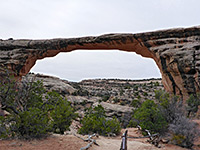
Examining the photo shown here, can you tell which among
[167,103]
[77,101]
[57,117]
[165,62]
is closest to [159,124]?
[167,103]

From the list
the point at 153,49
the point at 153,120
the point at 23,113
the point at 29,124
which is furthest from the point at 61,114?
the point at 153,49

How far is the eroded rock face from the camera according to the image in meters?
9.55

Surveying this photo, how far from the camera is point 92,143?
5781 millimetres

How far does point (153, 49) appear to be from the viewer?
1076 centimetres

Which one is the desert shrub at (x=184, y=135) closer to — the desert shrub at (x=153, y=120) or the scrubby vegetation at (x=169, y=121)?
the scrubby vegetation at (x=169, y=121)

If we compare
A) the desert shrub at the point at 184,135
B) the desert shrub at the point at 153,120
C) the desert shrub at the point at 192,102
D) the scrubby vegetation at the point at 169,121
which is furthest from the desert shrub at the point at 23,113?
the desert shrub at the point at 192,102

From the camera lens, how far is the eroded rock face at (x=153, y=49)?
31.3ft

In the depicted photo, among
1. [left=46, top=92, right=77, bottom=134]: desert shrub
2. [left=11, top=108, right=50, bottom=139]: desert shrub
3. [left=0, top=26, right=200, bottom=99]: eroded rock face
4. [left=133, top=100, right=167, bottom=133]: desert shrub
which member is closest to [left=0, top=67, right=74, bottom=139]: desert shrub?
[left=11, top=108, right=50, bottom=139]: desert shrub

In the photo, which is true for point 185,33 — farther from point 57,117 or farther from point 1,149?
point 1,149

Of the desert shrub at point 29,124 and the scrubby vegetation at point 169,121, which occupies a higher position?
the desert shrub at point 29,124

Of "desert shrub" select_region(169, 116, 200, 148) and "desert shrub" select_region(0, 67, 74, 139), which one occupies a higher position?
"desert shrub" select_region(0, 67, 74, 139)

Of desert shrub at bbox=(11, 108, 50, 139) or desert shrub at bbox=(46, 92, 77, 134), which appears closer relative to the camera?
desert shrub at bbox=(11, 108, 50, 139)

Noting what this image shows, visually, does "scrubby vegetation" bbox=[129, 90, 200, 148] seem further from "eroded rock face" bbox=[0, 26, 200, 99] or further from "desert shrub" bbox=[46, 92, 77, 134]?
"desert shrub" bbox=[46, 92, 77, 134]

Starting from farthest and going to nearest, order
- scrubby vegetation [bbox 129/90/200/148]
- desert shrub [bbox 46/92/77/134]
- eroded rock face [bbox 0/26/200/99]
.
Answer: eroded rock face [bbox 0/26/200/99]
desert shrub [bbox 46/92/77/134]
scrubby vegetation [bbox 129/90/200/148]
